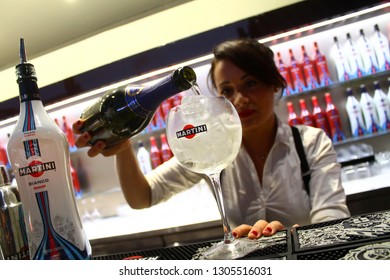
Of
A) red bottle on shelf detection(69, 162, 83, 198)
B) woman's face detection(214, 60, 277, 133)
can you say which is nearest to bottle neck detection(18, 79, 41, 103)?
woman's face detection(214, 60, 277, 133)

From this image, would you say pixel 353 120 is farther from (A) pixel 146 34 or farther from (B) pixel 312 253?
(B) pixel 312 253

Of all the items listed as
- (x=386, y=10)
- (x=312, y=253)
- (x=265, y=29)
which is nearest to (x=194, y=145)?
(x=312, y=253)

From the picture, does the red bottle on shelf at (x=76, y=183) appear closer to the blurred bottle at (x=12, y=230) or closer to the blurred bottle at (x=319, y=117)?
the blurred bottle at (x=319, y=117)

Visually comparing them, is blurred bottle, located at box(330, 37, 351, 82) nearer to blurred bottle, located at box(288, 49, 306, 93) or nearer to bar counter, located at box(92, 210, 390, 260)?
blurred bottle, located at box(288, 49, 306, 93)

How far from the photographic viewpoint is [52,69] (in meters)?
2.56

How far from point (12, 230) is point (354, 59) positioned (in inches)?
94.0

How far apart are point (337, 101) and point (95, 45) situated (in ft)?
5.50

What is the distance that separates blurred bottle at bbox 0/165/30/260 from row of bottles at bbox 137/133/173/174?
2136 millimetres

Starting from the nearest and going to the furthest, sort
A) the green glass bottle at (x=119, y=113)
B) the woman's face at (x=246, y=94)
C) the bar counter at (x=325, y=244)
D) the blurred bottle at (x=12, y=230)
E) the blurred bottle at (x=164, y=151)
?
the bar counter at (x=325, y=244) < the blurred bottle at (x=12, y=230) < the green glass bottle at (x=119, y=113) < the woman's face at (x=246, y=94) < the blurred bottle at (x=164, y=151)

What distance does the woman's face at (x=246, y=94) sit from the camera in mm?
1254

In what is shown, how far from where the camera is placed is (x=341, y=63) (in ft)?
→ 8.04

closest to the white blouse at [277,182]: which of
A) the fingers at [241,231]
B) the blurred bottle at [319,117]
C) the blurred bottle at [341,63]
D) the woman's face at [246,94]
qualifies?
the woman's face at [246,94]

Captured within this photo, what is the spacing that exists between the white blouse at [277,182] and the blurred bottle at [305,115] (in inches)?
42.8

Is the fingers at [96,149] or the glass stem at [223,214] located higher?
the fingers at [96,149]
